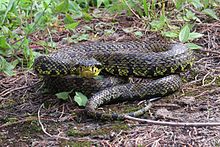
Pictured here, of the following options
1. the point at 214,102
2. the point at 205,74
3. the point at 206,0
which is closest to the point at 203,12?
the point at 206,0

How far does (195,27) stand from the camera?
775cm

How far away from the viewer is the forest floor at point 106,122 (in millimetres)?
4453

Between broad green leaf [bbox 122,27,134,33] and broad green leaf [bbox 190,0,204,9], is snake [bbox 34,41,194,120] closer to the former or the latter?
broad green leaf [bbox 122,27,134,33]

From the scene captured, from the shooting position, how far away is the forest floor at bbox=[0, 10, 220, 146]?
14.6 ft

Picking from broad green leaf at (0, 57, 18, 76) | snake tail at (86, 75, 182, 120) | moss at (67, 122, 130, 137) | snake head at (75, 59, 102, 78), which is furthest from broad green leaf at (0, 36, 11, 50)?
moss at (67, 122, 130, 137)

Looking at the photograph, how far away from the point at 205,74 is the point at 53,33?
2644 millimetres

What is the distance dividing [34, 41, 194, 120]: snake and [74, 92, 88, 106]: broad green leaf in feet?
0.30

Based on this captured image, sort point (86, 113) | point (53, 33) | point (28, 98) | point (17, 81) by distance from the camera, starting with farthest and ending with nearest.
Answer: point (53, 33), point (17, 81), point (28, 98), point (86, 113)

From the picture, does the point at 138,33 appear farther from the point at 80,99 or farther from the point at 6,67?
the point at 80,99

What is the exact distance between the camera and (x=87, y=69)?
217 inches

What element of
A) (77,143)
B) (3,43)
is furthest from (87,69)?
(3,43)

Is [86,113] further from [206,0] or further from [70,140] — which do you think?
[206,0]

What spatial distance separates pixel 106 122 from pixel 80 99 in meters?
0.53

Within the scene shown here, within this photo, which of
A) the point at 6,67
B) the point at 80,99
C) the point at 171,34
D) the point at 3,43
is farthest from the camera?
the point at 171,34
